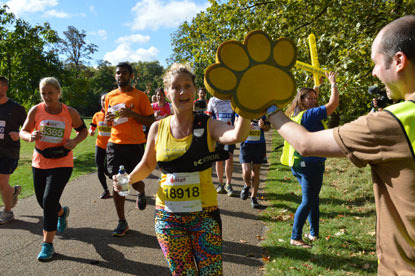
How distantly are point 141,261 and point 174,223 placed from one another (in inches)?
77.0

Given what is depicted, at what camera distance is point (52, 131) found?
13.6 ft

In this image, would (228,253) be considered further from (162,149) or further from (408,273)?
(408,273)

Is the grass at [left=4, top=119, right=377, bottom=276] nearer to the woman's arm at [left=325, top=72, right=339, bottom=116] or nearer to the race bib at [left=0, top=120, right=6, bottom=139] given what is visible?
the woman's arm at [left=325, top=72, right=339, bottom=116]

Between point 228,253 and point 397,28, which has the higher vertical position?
point 397,28

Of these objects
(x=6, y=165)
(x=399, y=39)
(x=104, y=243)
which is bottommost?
(x=104, y=243)

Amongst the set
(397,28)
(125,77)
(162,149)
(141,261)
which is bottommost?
(141,261)

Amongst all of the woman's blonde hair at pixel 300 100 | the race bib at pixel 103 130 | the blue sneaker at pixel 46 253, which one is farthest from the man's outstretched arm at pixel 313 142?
the race bib at pixel 103 130

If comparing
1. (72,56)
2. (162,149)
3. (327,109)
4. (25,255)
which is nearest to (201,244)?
(162,149)

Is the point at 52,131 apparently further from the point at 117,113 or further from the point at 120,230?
the point at 120,230

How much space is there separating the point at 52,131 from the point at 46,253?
1.59 meters

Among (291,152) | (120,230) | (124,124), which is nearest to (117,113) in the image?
(124,124)

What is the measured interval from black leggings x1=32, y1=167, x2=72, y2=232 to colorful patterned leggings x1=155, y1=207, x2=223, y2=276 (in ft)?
7.38

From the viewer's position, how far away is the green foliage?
6881mm

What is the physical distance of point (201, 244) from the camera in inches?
86.4
